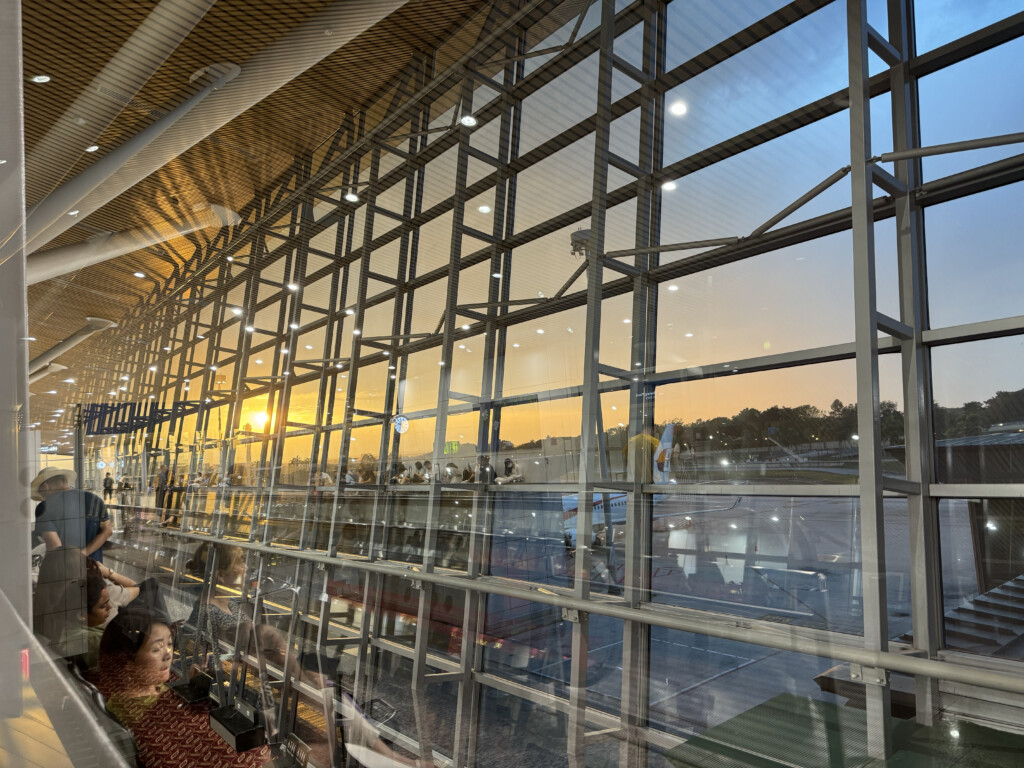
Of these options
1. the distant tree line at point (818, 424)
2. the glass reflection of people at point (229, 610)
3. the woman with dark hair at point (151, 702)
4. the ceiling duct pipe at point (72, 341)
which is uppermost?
the ceiling duct pipe at point (72, 341)

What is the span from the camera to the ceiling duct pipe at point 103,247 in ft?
3.10

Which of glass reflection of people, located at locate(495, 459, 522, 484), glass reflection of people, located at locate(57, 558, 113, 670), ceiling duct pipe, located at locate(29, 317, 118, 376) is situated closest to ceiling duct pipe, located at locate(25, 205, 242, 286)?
ceiling duct pipe, located at locate(29, 317, 118, 376)

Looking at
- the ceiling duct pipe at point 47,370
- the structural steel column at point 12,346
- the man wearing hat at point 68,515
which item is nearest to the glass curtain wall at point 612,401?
the man wearing hat at point 68,515

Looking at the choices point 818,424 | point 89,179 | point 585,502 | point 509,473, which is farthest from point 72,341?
point 818,424

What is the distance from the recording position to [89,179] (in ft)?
2.89

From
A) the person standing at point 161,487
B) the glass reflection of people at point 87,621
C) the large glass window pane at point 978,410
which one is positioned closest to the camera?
the large glass window pane at point 978,410

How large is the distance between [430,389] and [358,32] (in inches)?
27.4

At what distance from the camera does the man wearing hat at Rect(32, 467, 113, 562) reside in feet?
3.14

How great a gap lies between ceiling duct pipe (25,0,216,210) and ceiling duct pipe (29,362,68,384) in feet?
1.14

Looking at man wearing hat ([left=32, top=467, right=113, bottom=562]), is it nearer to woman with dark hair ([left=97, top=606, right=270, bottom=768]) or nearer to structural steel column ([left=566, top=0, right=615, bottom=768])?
woman with dark hair ([left=97, top=606, right=270, bottom=768])

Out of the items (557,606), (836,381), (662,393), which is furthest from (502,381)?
(836,381)

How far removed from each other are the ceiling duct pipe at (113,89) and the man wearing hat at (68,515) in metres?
0.46

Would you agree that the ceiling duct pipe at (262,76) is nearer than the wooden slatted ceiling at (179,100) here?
No

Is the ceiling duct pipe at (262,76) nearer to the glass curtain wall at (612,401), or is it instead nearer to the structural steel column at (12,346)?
the glass curtain wall at (612,401)
